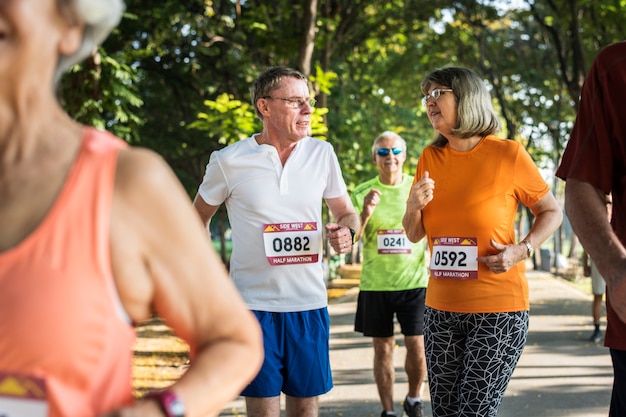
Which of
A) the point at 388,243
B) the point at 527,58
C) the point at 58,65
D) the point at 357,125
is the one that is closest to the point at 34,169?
the point at 58,65

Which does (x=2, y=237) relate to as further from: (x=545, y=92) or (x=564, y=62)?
(x=545, y=92)

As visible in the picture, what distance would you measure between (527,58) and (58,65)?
25.4m

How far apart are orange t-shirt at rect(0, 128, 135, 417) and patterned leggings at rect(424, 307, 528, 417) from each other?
10.4 ft

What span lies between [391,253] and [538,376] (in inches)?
93.7

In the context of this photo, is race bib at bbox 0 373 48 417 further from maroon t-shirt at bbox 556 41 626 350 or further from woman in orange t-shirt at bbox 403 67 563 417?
woman in orange t-shirt at bbox 403 67 563 417

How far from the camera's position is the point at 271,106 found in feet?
17.0

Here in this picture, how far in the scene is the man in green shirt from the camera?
735 centimetres

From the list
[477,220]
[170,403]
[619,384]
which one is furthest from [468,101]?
[170,403]

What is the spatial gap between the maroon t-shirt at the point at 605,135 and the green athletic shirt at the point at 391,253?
5.04 metres

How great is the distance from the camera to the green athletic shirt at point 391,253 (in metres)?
7.77

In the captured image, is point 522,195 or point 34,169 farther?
point 522,195

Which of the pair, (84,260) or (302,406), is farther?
(302,406)

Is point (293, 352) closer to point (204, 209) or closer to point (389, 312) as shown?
point (204, 209)

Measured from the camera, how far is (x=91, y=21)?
5.03ft
